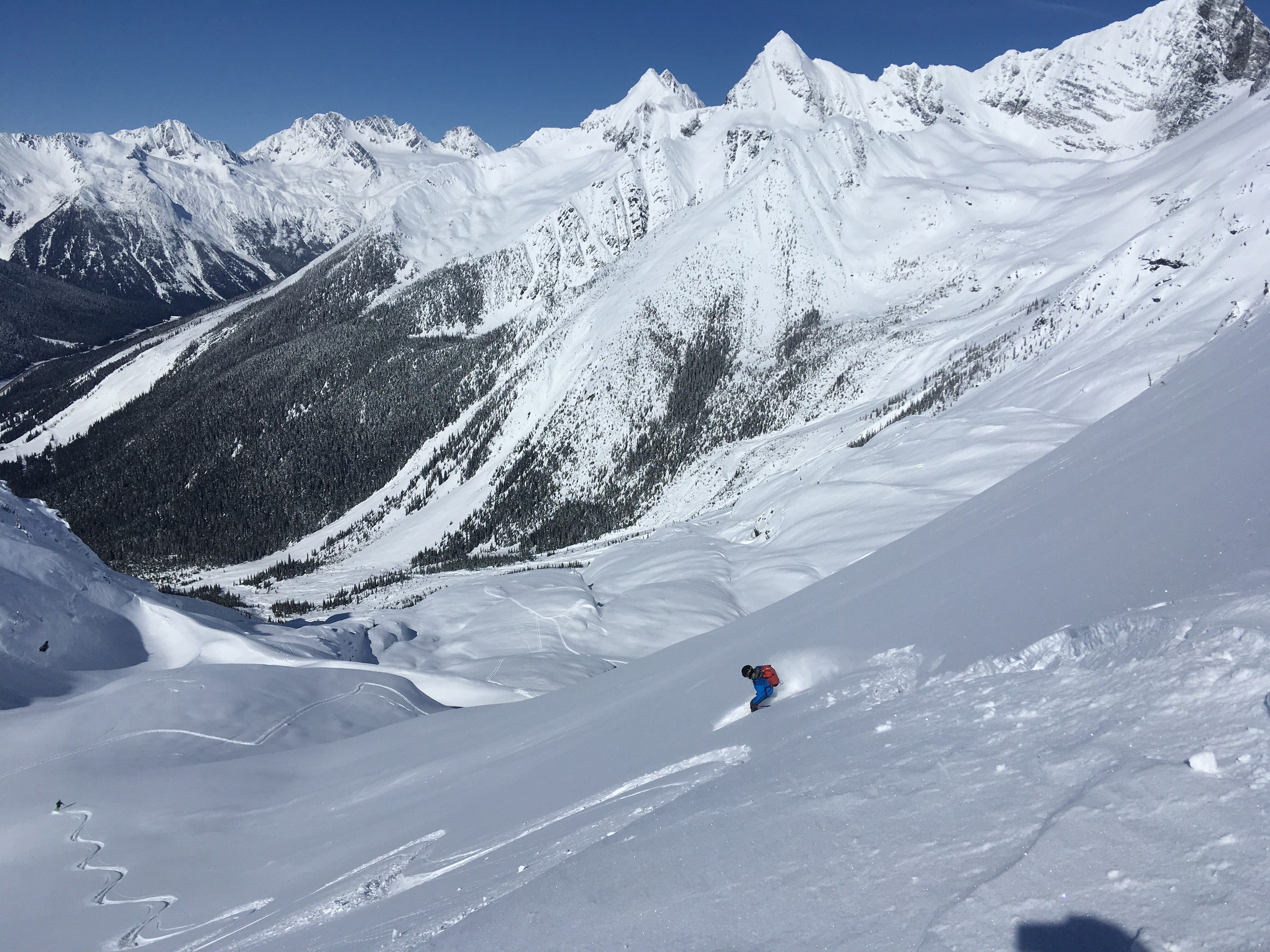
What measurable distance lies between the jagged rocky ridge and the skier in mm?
60574

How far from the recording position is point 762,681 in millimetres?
8703

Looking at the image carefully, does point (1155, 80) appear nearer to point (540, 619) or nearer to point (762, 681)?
point (540, 619)

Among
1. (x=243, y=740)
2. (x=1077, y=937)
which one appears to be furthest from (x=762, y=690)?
(x=243, y=740)

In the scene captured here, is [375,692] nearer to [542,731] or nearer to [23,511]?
[542,731]

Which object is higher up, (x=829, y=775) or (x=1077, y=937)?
(x=1077, y=937)

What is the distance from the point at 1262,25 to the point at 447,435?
22990cm

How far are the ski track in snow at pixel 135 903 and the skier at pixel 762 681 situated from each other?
6.08 m

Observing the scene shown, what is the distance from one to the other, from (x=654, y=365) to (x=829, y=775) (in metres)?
120

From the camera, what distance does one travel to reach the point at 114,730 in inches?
470

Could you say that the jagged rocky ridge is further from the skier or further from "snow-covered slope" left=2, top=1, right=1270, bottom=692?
the skier

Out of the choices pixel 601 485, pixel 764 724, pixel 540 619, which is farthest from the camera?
pixel 601 485

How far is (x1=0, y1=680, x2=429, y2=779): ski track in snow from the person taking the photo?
10773mm

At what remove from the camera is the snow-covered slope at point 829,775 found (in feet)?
11.0

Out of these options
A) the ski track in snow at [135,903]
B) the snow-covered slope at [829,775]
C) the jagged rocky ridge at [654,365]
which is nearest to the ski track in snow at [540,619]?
the snow-covered slope at [829,775]
